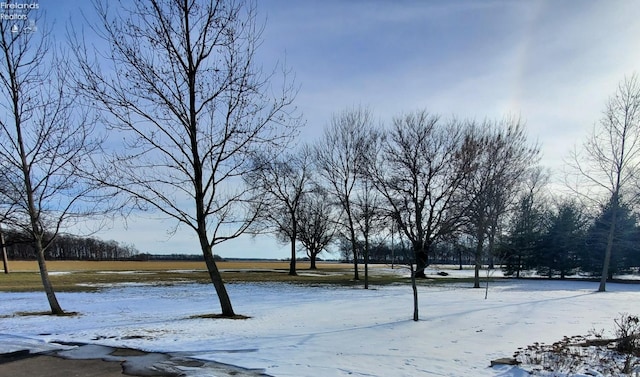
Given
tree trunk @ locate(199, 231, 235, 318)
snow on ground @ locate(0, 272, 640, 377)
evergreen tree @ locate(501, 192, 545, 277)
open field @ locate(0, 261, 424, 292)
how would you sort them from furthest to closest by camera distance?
evergreen tree @ locate(501, 192, 545, 277)
open field @ locate(0, 261, 424, 292)
tree trunk @ locate(199, 231, 235, 318)
snow on ground @ locate(0, 272, 640, 377)

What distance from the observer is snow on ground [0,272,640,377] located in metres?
6.93

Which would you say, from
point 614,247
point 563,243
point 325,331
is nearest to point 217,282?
point 325,331

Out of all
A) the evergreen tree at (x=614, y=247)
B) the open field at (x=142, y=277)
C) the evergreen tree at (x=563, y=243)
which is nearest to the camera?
the open field at (x=142, y=277)

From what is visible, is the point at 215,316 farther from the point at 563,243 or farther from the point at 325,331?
the point at 563,243

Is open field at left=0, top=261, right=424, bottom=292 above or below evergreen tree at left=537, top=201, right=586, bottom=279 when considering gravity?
below

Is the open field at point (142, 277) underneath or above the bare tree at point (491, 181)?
underneath

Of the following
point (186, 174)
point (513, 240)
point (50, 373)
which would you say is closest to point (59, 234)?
point (186, 174)

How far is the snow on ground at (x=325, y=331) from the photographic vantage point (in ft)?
22.7

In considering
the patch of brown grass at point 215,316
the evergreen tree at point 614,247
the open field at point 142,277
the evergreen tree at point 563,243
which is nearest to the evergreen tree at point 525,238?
the evergreen tree at point 563,243

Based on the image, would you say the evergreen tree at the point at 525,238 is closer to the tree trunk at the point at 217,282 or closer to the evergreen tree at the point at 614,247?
the evergreen tree at the point at 614,247

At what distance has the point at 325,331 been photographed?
10.0 m

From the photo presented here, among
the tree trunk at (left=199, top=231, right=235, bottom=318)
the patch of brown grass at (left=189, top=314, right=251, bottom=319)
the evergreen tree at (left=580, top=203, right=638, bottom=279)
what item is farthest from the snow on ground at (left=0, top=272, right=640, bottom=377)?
the evergreen tree at (left=580, top=203, right=638, bottom=279)

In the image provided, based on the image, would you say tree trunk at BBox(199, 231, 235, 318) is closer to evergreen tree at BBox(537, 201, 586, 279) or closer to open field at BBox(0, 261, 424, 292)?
open field at BBox(0, 261, 424, 292)

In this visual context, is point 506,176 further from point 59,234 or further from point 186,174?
point 59,234
